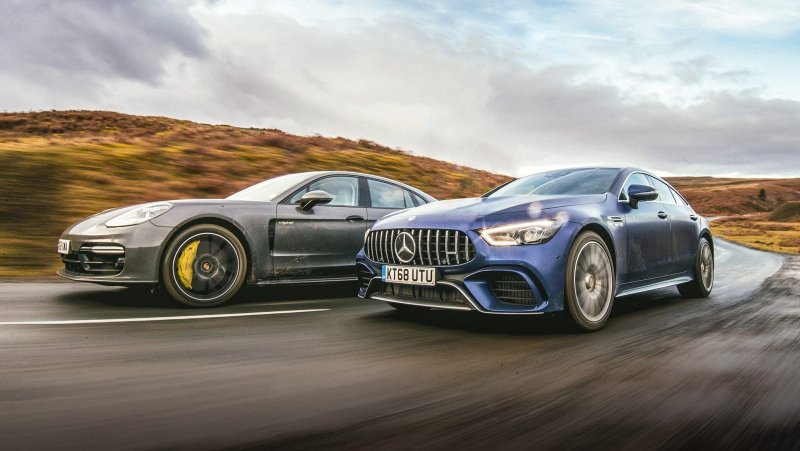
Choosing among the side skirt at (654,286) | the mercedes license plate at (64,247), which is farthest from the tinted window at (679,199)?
the mercedes license plate at (64,247)

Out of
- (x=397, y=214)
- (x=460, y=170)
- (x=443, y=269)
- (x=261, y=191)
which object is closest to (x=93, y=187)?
(x=261, y=191)

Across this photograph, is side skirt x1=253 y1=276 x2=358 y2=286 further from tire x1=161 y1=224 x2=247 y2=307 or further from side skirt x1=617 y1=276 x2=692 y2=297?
side skirt x1=617 y1=276 x2=692 y2=297

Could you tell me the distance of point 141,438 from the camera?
2430mm

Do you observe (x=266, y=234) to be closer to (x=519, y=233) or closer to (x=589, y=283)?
(x=519, y=233)

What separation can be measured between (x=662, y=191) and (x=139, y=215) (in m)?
5.33

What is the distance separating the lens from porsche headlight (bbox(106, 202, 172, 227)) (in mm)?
5790

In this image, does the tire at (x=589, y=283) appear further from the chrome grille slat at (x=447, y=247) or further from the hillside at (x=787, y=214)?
the hillside at (x=787, y=214)

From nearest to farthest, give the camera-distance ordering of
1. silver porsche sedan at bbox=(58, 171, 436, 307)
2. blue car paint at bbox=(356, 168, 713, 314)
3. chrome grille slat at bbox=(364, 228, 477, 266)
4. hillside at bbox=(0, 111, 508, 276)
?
blue car paint at bbox=(356, 168, 713, 314) < chrome grille slat at bbox=(364, 228, 477, 266) < silver porsche sedan at bbox=(58, 171, 436, 307) < hillside at bbox=(0, 111, 508, 276)

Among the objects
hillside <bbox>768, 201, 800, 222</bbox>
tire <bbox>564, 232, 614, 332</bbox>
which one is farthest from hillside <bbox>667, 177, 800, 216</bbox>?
tire <bbox>564, 232, 614, 332</bbox>

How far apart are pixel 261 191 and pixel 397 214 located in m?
2.08

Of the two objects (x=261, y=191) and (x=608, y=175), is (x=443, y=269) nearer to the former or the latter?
(x=608, y=175)

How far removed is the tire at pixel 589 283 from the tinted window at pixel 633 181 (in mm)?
869

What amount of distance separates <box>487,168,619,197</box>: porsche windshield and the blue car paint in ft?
0.88

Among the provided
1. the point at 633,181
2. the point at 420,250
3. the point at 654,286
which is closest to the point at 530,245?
the point at 420,250
